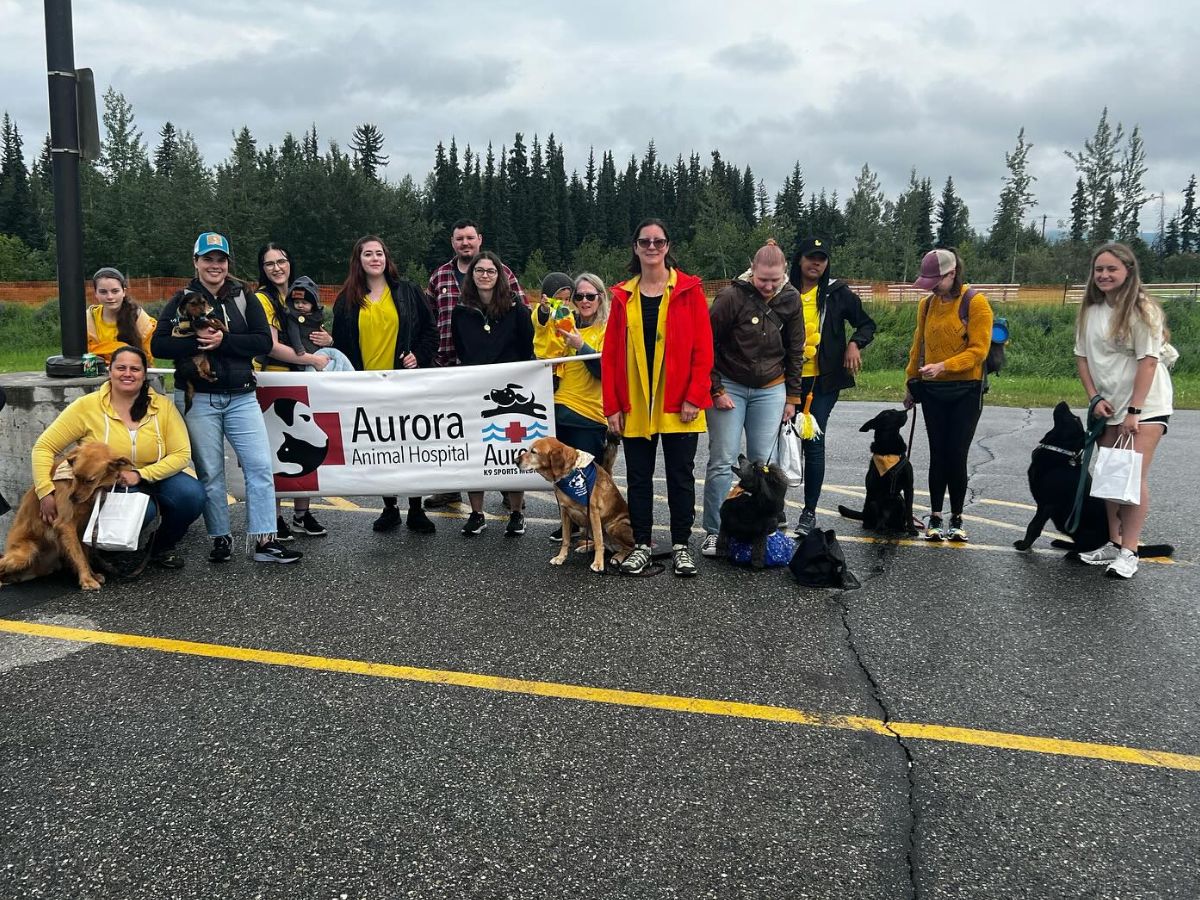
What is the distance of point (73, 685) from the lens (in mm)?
3783

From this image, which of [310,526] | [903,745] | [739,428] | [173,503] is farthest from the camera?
[310,526]

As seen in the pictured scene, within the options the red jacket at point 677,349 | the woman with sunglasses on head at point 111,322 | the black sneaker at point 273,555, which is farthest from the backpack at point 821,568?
the woman with sunglasses on head at point 111,322

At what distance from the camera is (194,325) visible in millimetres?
5160

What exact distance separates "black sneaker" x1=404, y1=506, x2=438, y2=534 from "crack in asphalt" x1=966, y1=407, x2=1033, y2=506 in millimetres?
4856

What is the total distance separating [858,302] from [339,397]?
3963 millimetres

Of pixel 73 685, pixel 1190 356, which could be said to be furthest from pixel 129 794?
pixel 1190 356

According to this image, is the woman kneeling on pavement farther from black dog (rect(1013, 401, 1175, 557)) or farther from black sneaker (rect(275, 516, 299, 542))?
black sneaker (rect(275, 516, 299, 542))

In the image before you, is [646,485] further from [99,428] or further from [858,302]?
[99,428]

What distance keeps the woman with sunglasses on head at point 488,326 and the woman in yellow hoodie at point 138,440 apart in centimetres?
203

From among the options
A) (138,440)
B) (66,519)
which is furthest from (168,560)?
(138,440)

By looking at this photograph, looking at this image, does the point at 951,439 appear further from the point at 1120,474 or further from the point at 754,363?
the point at 754,363

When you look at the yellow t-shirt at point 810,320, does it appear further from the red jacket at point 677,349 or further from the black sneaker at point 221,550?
the black sneaker at point 221,550

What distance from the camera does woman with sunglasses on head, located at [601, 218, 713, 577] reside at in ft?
16.8

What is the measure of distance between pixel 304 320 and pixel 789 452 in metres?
3.72
